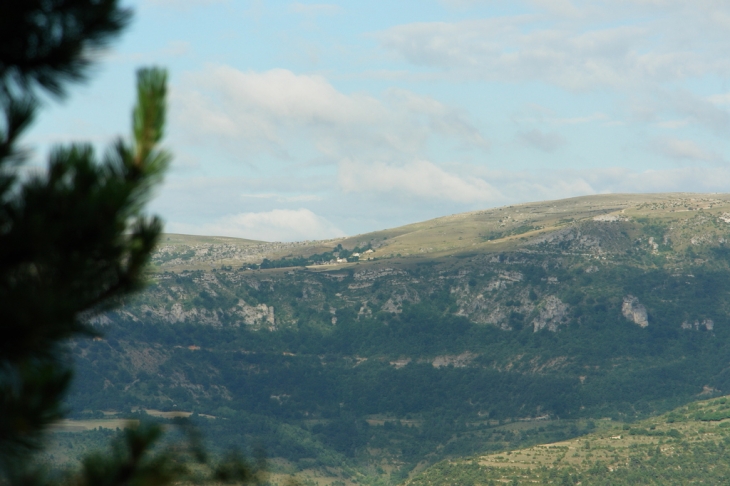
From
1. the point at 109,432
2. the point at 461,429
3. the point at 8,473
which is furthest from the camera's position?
the point at 461,429

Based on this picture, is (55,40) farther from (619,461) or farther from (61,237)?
(619,461)

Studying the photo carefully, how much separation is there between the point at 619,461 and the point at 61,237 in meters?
117


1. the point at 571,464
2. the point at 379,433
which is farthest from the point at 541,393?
the point at 571,464

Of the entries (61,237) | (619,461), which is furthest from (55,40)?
(619,461)

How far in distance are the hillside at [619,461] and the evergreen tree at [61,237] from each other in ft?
352

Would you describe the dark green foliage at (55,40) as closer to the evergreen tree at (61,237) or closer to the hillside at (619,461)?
the evergreen tree at (61,237)

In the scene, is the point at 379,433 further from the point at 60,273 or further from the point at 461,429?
the point at 60,273

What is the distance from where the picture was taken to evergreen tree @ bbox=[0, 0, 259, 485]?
25.8ft

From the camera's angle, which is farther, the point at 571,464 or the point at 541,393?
the point at 541,393

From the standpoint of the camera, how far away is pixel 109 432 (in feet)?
458

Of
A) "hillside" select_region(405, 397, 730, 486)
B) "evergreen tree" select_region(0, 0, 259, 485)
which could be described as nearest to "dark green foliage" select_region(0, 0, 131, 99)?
"evergreen tree" select_region(0, 0, 259, 485)

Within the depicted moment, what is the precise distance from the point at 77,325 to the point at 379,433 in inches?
7485

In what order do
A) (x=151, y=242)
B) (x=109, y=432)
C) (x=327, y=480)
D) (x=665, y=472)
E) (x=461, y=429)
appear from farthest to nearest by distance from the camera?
(x=461, y=429), (x=327, y=480), (x=109, y=432), (x=665, y=472), (x=151, y=242)

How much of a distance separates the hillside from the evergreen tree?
107m
